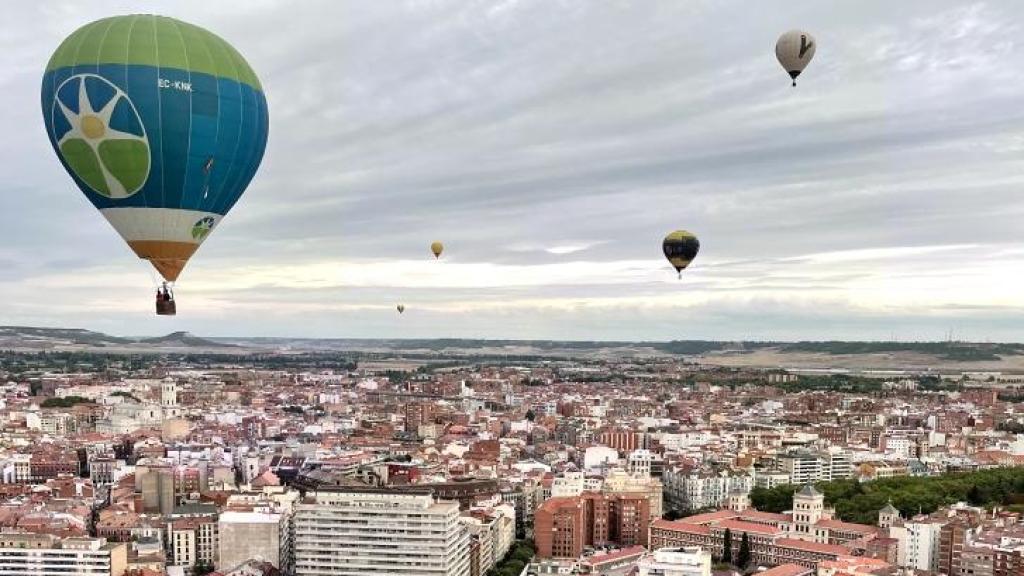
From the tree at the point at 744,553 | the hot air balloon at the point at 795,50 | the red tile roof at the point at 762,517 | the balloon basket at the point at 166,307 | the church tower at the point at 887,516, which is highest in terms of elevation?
the hot air balloon at the point at 795,50

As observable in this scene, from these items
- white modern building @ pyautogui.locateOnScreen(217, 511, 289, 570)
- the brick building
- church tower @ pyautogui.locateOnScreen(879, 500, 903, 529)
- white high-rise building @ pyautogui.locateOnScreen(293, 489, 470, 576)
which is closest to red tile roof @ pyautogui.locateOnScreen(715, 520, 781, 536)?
the brick building

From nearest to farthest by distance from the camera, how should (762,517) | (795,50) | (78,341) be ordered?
(795,50), (762,517), (78,341)

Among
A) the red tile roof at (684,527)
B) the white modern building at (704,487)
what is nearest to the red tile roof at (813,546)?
the red tile roof at (684,527)

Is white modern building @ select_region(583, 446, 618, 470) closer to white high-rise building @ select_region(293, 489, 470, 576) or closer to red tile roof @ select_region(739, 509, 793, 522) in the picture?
red tile roof @ select_region(739, 509, 793, 522)

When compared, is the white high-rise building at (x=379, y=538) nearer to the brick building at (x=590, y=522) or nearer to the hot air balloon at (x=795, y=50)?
the brick building at (x=590, y=522)

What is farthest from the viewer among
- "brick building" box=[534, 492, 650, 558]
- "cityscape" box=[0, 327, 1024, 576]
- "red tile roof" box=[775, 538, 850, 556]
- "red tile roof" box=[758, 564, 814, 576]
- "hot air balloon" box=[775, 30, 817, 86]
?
"brick building" box=[534, 492, 650, 558]

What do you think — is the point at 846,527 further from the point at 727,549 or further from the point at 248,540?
the point at 248,540

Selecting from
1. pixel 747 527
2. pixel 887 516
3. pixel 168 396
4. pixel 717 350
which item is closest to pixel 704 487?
Answer: pixel 747 527
